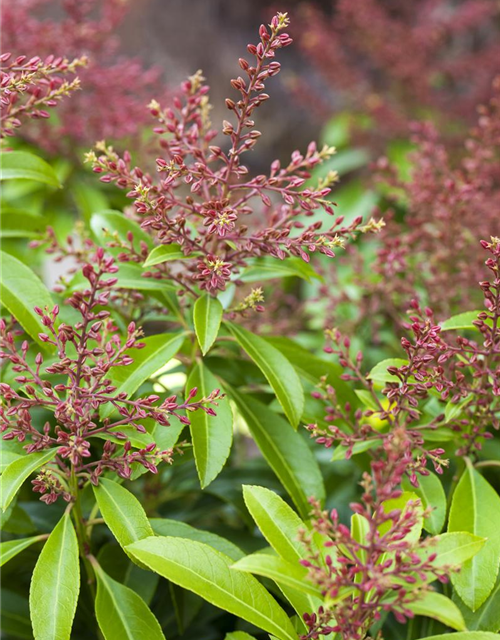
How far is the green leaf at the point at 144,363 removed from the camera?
95 centimetres

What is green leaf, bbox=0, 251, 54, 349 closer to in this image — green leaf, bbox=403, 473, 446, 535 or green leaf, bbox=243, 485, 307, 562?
green leaf, bbox=243, 485, 307, 562

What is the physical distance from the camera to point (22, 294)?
1.04 m

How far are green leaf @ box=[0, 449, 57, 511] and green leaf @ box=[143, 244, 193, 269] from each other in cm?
28

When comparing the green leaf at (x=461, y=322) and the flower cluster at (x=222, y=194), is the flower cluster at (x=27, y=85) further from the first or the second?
the green leaf at (x=461, y=322)

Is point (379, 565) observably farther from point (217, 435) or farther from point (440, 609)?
point (217, 435)

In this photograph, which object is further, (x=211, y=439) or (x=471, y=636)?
(x=211, y=439)

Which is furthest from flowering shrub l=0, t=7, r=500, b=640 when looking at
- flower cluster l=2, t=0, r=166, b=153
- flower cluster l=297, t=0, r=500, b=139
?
flower cluster l=297, t=0, r=500, b=139

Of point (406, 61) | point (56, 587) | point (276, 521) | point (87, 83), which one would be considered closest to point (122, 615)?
point (56, 587)

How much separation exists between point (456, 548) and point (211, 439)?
34cm

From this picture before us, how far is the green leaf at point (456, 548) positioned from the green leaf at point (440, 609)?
6 centimetres

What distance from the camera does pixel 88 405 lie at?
0.87 m

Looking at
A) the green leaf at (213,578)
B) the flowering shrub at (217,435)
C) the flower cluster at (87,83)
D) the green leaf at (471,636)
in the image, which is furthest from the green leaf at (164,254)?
the flower cluster at (87,83)

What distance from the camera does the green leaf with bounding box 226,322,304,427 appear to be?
98cm

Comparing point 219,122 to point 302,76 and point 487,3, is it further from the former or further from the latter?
point 487,3
